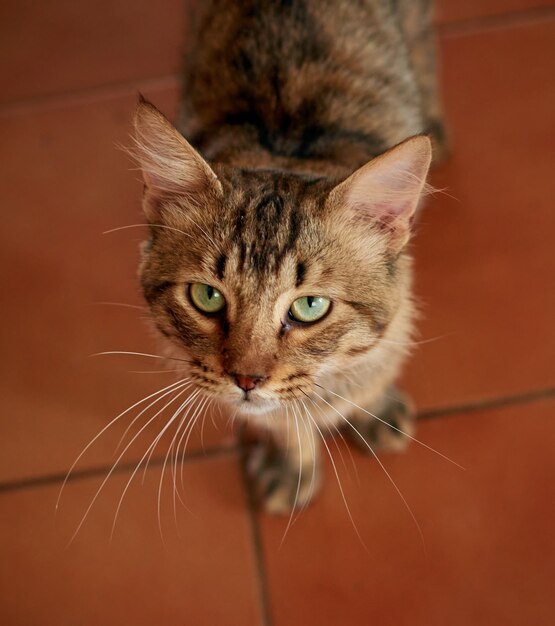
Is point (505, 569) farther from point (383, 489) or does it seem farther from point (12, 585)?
point (12, 585)

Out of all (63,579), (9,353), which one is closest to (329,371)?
(63,579)

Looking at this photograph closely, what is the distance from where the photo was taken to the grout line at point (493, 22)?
1.58 metres

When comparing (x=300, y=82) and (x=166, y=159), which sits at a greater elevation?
(x=300, y=82)

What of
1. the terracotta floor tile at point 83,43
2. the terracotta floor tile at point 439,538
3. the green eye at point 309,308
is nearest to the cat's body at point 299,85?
the green eye at point 309,308

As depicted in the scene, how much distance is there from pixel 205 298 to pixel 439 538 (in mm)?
636

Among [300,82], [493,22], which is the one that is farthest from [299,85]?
[493,22]

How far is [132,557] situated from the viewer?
47.0 inches

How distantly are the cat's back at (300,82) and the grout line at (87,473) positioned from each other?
55 centimetres

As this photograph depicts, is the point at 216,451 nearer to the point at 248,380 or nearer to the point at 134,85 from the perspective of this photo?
the point at 248,380

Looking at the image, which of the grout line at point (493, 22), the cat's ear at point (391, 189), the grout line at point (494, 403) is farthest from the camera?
the grout line at point (493, 22)

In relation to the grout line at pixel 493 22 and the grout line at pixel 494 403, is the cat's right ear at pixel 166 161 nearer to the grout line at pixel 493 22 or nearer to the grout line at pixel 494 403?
the grout line at pixel 494 403

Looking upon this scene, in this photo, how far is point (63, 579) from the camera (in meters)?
Answer: 1.19

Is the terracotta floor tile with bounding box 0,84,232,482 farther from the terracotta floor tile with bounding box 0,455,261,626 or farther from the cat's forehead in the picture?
the cat's forehead

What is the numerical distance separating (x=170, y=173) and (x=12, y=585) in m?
0.81
